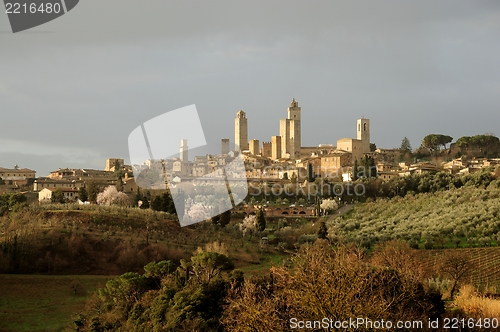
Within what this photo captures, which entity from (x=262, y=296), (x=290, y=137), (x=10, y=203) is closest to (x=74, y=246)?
(x=10, y=203)

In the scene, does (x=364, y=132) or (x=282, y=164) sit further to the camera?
(x=364, y=132)

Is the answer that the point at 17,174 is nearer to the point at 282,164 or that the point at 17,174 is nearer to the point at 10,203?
the point at 282,164

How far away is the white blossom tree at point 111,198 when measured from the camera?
37.6m

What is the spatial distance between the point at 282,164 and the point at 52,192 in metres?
28.2

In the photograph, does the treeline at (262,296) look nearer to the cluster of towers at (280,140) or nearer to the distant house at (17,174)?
the distant house at (17,174)

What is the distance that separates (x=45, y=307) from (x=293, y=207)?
22.5 metres

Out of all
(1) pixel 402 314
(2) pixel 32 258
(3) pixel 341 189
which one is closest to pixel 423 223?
(3) pixel 341 189

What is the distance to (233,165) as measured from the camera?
61969 millimetres

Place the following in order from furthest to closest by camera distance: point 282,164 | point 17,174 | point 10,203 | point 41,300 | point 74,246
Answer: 1. point 282,164
2. point 17,174
3. point 10,203
4. point 74,246
5. point 41,300

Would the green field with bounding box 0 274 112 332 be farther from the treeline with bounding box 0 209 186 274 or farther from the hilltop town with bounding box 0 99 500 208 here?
the hilltop town with bounding box 0 99 500 208

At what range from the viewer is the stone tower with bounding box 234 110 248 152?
74.7 metres

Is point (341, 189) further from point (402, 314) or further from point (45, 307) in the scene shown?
point (402, 314)

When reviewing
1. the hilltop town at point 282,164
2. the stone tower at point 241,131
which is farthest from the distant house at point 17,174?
the stone tower at point 241,131

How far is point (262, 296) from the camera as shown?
12.2 metres
